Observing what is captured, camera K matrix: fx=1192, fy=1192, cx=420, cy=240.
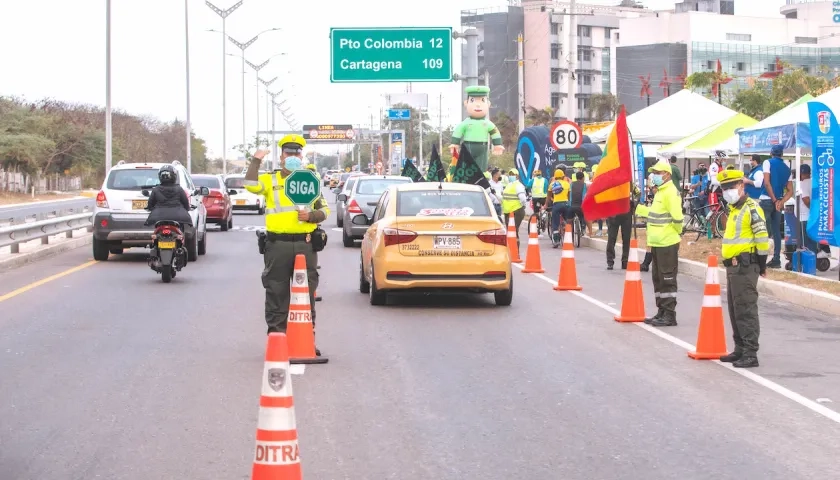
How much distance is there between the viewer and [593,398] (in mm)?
8914

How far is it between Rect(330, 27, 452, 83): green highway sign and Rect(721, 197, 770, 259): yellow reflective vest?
22.4 meters

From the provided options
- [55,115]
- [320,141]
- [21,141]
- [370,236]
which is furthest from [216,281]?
[320,141]

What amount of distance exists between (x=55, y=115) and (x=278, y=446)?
84.5m

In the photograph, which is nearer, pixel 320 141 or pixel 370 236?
pixel 370 236

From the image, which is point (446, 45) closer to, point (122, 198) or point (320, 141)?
point (122, 198)

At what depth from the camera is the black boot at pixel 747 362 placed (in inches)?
412

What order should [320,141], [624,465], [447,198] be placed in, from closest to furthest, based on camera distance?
[624,465], [447,198], [320,141]

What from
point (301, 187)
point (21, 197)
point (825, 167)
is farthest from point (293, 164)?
point (21, 197)

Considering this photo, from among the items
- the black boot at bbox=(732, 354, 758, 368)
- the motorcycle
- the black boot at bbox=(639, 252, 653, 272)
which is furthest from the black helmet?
the black boot at bbox=(732, 354, 758, 368)

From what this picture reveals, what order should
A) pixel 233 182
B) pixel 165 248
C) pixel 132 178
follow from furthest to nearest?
pixel 233 182 < pixel 132 178 < pixel 165 248

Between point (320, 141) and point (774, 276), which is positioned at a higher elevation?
point (320, 141)

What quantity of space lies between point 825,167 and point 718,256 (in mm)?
5104

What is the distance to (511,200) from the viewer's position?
84.7 ft

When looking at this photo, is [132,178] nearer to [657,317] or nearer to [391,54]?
[391,54]
